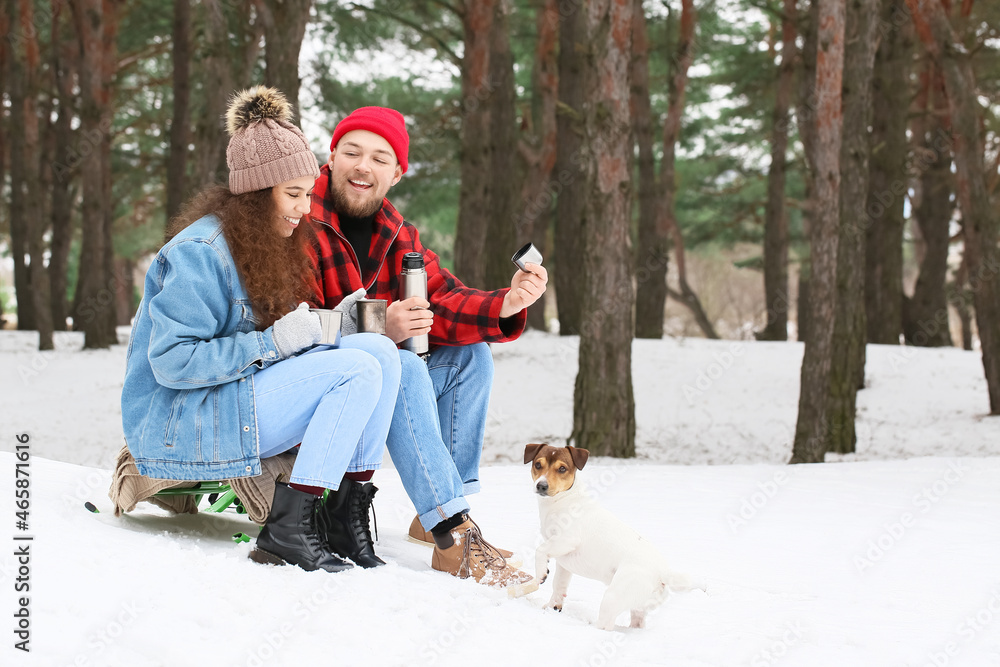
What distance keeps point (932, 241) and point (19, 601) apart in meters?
16.6

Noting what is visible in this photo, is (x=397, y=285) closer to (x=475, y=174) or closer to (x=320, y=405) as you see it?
(x=320, y=405)

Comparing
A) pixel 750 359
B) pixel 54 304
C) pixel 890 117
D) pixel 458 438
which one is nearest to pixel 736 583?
pixel 458 438

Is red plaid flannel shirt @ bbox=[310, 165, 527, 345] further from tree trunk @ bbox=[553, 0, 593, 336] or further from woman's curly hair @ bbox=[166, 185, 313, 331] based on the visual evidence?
tree trunk @ bbox=[553, 0, 593, 336]

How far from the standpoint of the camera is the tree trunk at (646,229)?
615 inches

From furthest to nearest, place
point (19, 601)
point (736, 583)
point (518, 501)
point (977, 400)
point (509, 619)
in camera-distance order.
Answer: point (977, 400) < point (518, 501) < point (736, 583) < point (509, 619) < point (19, 601)

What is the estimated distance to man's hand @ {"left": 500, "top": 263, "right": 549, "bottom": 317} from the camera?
130 inches

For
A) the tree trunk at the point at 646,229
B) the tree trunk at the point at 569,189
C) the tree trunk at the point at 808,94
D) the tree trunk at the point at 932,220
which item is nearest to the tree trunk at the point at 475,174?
the tree trunk at the point at 569,189

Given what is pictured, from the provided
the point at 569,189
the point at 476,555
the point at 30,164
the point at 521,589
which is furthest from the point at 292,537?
the point at 30,164

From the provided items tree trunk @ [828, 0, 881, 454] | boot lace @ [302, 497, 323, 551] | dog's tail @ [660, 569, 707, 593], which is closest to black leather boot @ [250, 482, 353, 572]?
boot lace @ [302, 497, 323, 551]

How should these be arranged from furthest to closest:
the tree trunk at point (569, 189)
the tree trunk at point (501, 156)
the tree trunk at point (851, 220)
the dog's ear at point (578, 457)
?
1. the tree trunk at point (569, 189)
2. the tree trunk at point (501, 156)
3. the tree trunk at point (851, 220)
4. the dog's ear at point (578, 457)

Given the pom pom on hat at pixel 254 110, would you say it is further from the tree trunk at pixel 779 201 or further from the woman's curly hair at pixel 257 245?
the tree trunk at pixel 779 201

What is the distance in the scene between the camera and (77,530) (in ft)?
8.94

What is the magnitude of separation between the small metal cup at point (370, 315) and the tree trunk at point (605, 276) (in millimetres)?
4608

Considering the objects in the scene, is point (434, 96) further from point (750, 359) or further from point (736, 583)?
point (736, 583)
